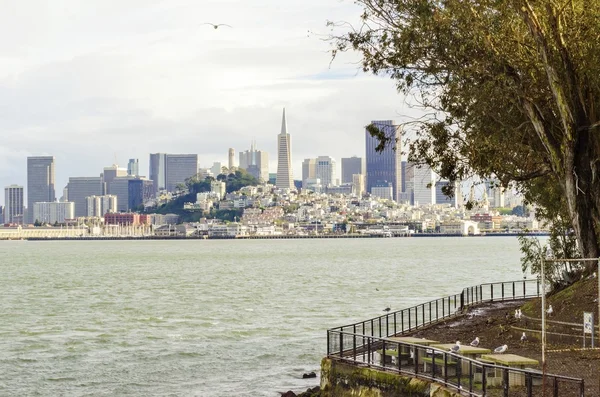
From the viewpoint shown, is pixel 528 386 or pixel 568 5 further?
pixel 568 5

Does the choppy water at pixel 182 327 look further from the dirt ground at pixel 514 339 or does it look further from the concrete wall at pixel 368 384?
the concrete wall at pixel 368 384

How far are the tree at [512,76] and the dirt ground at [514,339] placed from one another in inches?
120

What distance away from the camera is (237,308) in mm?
59719

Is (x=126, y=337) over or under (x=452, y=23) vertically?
under

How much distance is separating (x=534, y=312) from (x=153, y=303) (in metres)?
40.4

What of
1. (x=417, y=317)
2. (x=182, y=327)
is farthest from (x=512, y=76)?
(x=182, y=327)

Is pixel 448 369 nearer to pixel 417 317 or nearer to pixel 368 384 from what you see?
pixel 368 384

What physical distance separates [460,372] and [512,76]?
1007 centimetres

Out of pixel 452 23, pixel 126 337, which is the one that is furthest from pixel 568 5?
pixel 126 337

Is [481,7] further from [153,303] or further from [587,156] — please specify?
[153,303]

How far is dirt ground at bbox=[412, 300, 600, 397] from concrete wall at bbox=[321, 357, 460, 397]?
2596 millimetres

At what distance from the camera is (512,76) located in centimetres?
2541

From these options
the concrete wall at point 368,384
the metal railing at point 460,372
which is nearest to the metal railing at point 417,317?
the concrete wall at point 368,384

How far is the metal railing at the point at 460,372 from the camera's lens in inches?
656
